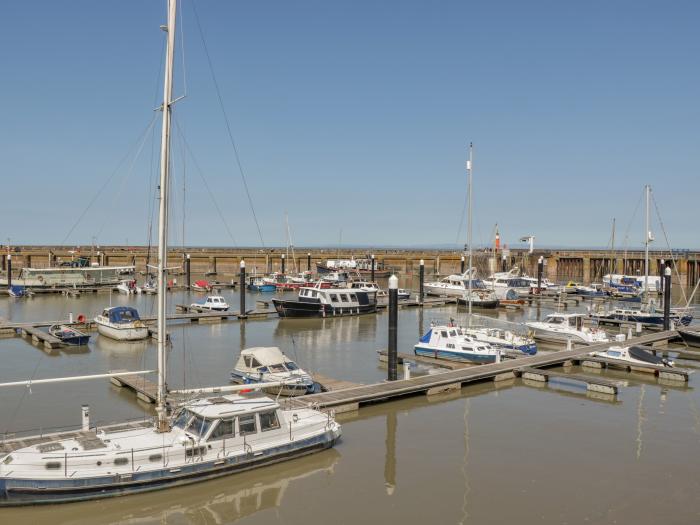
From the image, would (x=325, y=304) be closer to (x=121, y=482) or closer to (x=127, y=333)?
(x=127, y=333)

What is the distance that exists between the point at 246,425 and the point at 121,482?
139 inches

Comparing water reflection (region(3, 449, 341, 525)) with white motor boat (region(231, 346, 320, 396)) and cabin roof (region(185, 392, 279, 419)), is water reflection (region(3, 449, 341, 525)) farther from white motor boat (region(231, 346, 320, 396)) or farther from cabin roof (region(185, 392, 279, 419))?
white motor boat (region(231, 346, 320, 396))

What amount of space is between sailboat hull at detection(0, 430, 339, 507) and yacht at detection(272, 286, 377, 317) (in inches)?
1336

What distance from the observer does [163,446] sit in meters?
15.9

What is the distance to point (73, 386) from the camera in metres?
26.8

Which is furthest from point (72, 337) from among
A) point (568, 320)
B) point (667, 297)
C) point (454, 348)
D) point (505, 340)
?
point (667, 297)

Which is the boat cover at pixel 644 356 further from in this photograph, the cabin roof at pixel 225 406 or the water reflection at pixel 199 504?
the cabin roof at pixel 225 406

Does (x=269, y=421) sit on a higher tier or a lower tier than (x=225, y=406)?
lower

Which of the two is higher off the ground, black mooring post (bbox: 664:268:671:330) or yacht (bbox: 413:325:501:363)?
black mooring post (bbox: 664:268:671:330)

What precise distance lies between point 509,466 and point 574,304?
54.1 metres

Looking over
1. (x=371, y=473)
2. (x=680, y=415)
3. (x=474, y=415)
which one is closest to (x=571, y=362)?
(x=680, y=415)

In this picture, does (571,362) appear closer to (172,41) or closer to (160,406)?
(160,406)

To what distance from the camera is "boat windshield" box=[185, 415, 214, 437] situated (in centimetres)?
1669

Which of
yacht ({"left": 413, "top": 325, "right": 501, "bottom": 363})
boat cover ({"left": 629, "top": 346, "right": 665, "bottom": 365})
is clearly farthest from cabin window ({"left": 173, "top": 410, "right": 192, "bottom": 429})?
boat cover ({"left": 629, "top": 346, "right": 665, "bottom": 365})
